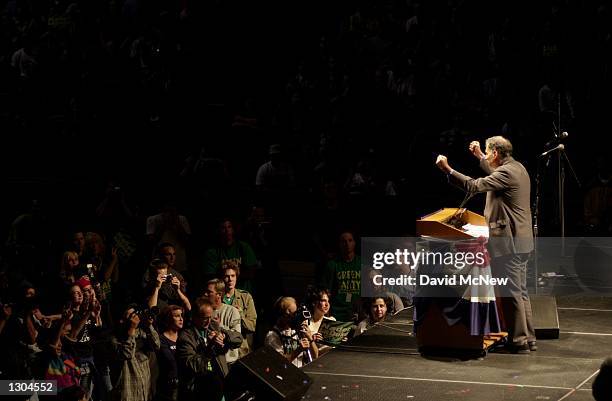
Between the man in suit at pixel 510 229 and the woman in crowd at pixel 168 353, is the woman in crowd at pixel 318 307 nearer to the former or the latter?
the woman in crowd at pixel 168 353

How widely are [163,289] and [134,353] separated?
1427 mm

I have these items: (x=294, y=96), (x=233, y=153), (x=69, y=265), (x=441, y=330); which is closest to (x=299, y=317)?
(x=441, y=330)

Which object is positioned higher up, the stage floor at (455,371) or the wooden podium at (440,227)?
the wooden podium at (440,227)

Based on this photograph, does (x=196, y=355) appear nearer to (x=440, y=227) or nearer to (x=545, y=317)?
(x=440, y=227)

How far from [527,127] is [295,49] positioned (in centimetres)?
487

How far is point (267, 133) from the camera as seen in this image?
1538cm

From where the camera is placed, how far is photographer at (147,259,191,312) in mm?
10328

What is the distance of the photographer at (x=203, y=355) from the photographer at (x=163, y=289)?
1171 millimetres

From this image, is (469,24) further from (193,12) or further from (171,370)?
(171,370)

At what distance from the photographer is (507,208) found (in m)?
7.95

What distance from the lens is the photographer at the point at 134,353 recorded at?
9.07m

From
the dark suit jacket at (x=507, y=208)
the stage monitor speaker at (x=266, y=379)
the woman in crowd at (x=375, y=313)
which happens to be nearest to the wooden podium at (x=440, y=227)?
the dark suit jacket at (x=507, y=208)

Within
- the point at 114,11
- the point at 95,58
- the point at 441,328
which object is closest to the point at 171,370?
the point at 441,328

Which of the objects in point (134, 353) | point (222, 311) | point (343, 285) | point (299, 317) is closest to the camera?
point (134, 353)
